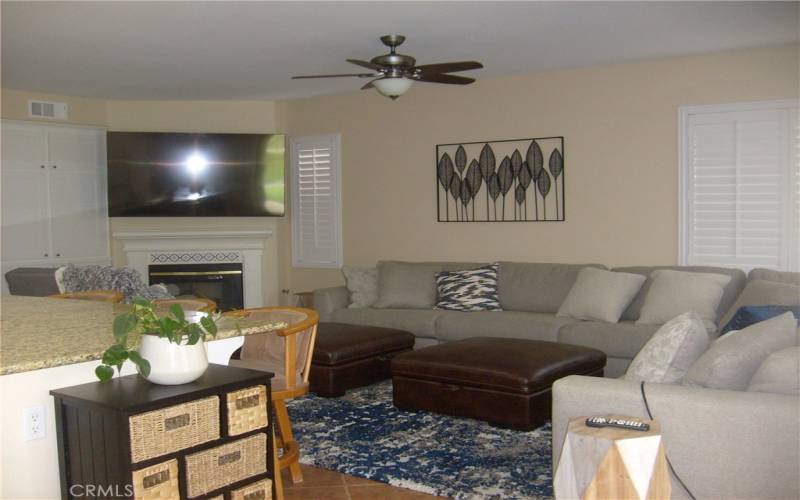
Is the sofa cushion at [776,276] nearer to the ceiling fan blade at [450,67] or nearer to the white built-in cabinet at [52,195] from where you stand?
the ceiling fan blade at [450,67]

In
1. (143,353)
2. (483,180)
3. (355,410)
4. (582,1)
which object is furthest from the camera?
(483,180)

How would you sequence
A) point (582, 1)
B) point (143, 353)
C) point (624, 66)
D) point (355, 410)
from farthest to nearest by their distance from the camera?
point (624, 66), point (355, 410), point (582, 1), point (143, 353)

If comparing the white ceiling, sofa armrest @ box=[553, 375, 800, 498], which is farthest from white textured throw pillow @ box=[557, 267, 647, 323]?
sofa armrest @ box=[553, 375, 800, 498]

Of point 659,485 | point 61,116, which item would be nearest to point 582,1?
point 659,485

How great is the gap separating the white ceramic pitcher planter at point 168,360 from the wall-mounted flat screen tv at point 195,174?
589 centimetres

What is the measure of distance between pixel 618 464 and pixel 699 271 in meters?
3.60

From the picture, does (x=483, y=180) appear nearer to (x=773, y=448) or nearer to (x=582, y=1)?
(x=582, y=1)

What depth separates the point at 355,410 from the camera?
16.5 feet

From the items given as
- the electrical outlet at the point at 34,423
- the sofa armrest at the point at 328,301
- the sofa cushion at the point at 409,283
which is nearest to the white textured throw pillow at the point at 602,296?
the sofa cushion at the point at 409,283

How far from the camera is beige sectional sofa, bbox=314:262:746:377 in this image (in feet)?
17.4

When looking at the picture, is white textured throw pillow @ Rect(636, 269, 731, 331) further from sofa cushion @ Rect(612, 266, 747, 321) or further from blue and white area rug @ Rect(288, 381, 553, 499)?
blue and white area rug @ Rect(288, 381, 553, 499)

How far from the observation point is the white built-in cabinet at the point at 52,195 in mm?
7359

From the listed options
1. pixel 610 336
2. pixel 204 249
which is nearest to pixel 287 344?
pixel 610 336

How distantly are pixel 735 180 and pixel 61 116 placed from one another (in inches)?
239
